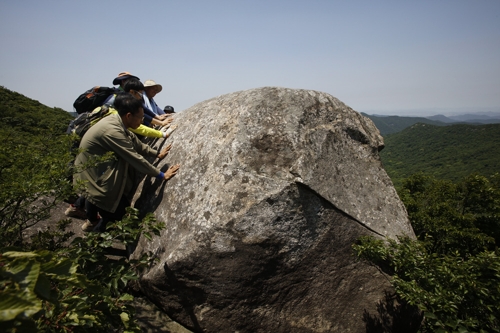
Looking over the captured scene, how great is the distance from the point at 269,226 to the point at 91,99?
434cm

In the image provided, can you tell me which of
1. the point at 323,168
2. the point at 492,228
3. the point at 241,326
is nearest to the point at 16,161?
the point at 241,326

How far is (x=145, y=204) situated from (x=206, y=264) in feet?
5.93

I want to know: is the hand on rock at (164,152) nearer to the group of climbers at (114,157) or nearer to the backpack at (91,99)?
the group of climbers at (114,157)

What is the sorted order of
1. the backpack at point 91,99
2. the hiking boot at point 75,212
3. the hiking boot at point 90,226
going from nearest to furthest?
the hiking boot at point 90,226 < the backpack at point 91,99 < the hiking boot at point 75,212

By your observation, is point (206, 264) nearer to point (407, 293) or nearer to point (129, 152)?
point (129, 152)

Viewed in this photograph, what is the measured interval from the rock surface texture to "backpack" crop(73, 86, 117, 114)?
225 cm

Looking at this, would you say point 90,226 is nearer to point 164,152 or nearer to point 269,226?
point 164,152

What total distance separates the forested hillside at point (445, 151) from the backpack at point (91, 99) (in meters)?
75.7

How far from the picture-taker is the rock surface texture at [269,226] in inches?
164

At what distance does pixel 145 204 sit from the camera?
5238 mm

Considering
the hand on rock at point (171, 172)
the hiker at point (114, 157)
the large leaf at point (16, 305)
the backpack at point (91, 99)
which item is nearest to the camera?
the large leaf at point (16, 305)

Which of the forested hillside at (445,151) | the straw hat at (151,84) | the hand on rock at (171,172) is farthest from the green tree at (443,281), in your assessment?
the forested hillside at (445,151)

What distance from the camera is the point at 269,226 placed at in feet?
13.6

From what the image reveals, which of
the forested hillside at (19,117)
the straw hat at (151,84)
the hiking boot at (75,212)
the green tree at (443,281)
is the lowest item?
the green tree at (443,281)
